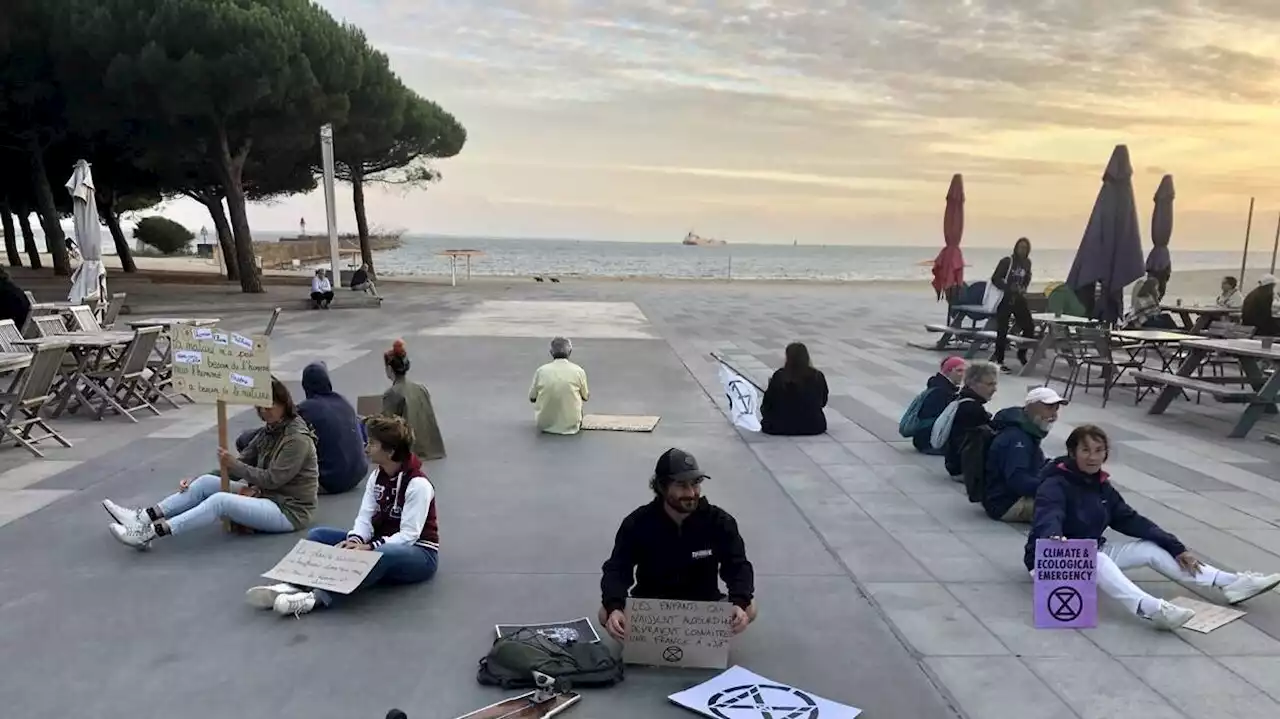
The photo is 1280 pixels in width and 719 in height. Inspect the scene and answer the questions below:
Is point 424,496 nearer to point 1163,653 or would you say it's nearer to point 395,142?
point 1163,653

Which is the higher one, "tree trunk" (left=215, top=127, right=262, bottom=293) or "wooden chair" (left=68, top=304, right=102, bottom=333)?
"tree trunk" (left=215, top=127, right=262, bottom=293)

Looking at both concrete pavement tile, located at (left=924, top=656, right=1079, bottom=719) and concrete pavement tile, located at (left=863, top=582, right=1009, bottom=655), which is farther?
concrete pavement tile, located at (left=863, top=582, right=1009, bottom=655)

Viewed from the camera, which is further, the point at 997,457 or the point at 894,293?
the point at 894,293

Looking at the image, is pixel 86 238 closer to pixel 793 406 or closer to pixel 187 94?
pixel 187 94

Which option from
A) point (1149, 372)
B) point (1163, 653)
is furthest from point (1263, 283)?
point (1163, 653)

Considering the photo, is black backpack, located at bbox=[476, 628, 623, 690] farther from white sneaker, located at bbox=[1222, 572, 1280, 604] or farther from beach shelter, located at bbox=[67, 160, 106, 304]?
beach shelter, located at bbox=[67, 160, 106, 304]

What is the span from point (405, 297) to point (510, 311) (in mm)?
5804

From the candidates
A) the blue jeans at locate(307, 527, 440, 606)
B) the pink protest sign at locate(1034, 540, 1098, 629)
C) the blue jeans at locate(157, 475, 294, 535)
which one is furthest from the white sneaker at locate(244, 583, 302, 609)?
the pink protest sign at locate(1034, 540, 1098, 629)

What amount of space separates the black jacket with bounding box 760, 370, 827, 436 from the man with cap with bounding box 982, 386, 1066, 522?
8.21 feet

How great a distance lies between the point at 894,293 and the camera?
32.6m

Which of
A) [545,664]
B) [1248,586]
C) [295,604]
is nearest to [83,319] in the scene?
[295,604]

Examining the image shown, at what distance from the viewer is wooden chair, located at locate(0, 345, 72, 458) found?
728 centimetres

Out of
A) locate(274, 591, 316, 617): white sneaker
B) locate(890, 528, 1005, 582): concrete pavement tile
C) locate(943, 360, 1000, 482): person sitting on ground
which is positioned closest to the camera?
locate(274, 591, 316, 617): white sneaker

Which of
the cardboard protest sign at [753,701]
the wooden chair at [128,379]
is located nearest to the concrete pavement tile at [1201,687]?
the cardboard protest sign at [753,701]
